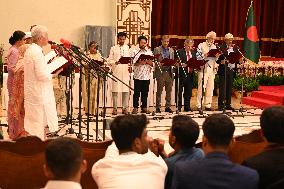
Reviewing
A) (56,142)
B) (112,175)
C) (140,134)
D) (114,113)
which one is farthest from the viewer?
(114,113)

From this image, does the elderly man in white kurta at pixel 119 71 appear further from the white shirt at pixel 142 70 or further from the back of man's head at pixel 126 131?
the back of man's head at pixel 126 131

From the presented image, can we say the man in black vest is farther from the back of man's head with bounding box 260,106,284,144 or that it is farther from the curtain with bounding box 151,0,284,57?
the back of man's head with bounding box 260,106,284,144

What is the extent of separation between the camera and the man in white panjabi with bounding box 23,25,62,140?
5.84 meters

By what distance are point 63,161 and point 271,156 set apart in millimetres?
1169

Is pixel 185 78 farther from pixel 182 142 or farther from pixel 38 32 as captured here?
pixel 182 142

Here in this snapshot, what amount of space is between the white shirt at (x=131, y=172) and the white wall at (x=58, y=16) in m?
9.40

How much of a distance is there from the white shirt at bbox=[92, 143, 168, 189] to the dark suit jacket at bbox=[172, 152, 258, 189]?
19 cm

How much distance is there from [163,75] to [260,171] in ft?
24.0

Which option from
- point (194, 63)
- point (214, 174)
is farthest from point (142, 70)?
point (214, 174)

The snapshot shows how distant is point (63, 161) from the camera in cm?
229

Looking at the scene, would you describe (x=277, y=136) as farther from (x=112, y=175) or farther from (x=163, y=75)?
(x=163, y=75)

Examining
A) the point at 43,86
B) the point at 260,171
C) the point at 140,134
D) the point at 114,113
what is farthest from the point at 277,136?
the point at 114,113

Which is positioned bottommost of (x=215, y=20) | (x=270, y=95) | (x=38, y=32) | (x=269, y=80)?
(x=270, y=95)

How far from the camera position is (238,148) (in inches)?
150
